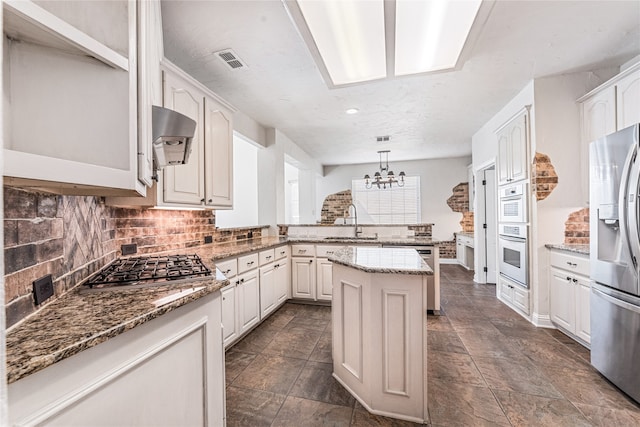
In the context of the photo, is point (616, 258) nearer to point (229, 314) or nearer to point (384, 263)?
point (384, 263)

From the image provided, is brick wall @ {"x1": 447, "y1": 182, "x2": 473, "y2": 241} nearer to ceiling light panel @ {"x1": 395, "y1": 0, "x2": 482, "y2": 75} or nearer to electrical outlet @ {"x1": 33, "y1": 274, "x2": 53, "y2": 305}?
ceiling light panel @ {"x1": 395, "y1": 0, "x2": 482, "y2": 75}

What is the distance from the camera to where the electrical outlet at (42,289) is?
0.88 metres

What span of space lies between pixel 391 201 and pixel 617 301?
17.6 feet

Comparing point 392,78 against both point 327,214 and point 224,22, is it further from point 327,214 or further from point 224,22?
point 327,214

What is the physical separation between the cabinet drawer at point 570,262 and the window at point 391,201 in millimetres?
4080

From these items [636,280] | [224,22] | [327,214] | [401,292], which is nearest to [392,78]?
[224,22]

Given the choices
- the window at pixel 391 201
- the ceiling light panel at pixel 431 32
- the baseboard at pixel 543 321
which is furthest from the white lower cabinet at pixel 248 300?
the window at pixel 391 201

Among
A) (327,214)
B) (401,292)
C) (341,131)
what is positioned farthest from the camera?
(327,214)

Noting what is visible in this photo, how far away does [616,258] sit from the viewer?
1.79 metres

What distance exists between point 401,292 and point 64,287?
5.12 ft

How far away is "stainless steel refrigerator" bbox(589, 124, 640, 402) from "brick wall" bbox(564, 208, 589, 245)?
100 centimetres

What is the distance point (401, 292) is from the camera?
1560 mm

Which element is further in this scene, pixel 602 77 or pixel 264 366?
pixel 602 77

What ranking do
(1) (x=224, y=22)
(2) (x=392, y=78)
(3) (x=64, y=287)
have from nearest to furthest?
1. (3) (x=64, y=287)
2. (1) (x=224, y=22)
3. (2) (x=392, y=78)
